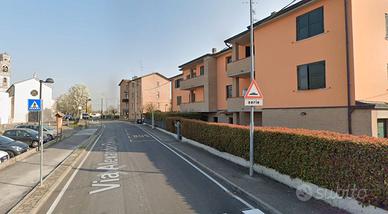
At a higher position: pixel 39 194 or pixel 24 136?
pixel 24 136

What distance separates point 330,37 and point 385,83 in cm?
364

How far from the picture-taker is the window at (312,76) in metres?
13.7

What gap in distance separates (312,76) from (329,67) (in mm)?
1162

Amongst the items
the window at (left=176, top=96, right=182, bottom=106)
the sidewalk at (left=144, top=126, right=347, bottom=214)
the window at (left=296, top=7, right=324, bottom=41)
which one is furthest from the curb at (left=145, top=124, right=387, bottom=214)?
the window at (left=176, top=96, right=182, bottom=106)

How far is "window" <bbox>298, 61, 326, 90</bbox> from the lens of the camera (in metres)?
13.7

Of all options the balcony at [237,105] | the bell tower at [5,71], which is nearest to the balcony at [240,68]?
the balcony at [237,105]

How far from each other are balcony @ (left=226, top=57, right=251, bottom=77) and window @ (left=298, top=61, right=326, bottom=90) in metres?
5.17

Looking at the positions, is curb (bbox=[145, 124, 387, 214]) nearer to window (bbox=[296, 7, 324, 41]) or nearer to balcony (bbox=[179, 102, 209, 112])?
window (bbox=[296, 7, 324, 41])

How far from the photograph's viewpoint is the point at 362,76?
1230 centimetres

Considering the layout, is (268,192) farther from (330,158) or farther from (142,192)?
(142,192)

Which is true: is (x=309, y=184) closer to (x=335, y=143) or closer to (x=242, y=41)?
(x=335, y=143)

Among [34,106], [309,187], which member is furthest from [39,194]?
[309,187]

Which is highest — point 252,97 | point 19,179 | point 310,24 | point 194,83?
point 310,24

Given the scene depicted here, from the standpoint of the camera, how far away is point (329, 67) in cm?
1321
